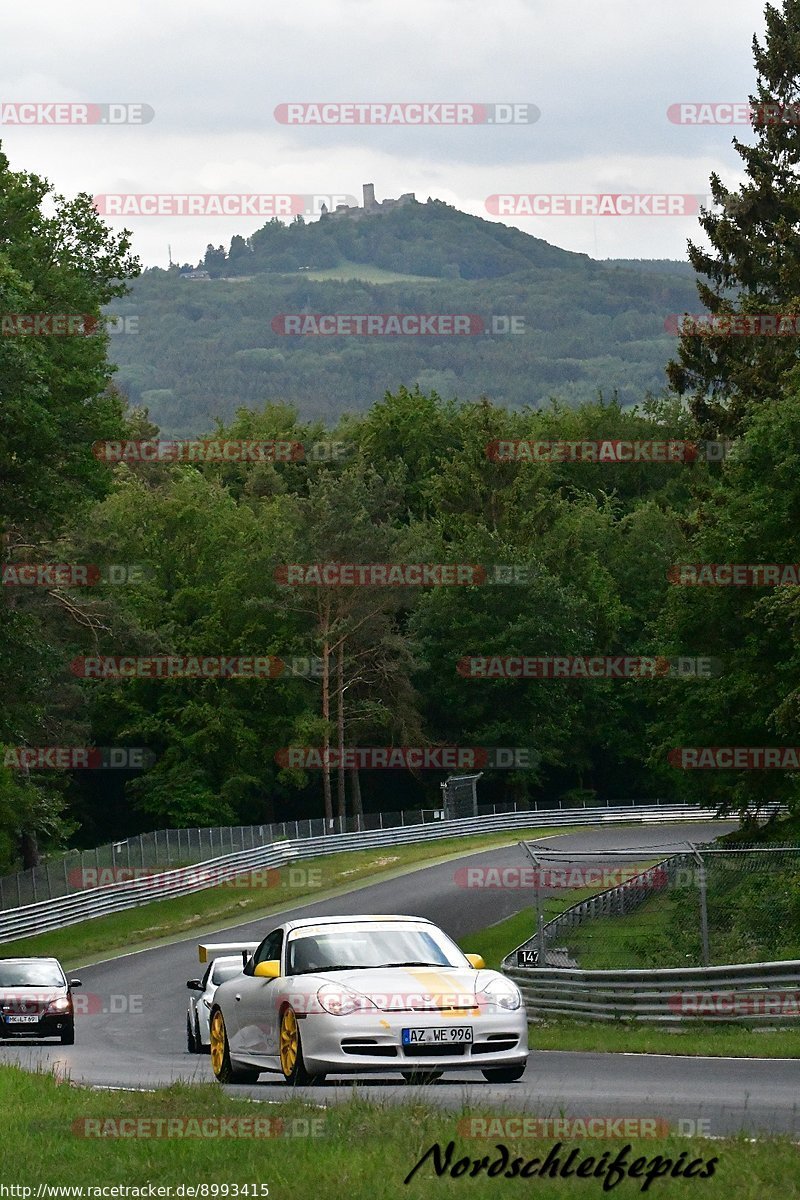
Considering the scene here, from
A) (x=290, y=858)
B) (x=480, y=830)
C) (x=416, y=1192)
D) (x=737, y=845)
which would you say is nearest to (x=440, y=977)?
(x=416, y=1192)

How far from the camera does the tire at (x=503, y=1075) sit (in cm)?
1367

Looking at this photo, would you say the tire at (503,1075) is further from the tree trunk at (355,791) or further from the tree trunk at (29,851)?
the tree trunk at (355,791)

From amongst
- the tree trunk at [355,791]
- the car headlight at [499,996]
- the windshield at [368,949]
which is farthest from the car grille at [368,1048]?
the tree trunk at [355,791]

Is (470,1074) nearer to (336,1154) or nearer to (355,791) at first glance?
(336,1154)

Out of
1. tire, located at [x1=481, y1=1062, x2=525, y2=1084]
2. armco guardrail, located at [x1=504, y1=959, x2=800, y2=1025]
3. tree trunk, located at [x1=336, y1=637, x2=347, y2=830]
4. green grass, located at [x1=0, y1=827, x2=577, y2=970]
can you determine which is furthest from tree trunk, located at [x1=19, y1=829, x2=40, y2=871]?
tire, located at [x1=481, y1=1062, x2=525, y2=1084]

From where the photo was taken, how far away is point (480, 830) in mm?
73625

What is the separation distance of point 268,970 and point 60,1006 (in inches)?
481

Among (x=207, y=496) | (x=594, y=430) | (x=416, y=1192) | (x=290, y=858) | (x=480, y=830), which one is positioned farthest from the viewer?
(x=594, y=430)

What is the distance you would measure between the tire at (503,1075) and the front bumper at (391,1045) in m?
0.54

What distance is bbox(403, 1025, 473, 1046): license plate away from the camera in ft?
42.2

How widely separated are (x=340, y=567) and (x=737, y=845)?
38149 millimetres

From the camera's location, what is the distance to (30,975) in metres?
26.5

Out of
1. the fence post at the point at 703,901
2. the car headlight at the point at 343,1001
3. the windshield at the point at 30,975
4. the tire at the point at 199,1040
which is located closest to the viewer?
the car headlight at the point at 343,1001

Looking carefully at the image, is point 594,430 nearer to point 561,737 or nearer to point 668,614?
point 561,737
